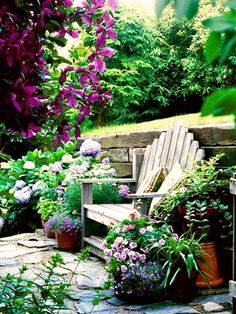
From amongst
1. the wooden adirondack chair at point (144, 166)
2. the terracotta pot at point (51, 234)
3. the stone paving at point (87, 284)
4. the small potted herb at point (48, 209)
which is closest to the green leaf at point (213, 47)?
the stone paving at point (87, 284)

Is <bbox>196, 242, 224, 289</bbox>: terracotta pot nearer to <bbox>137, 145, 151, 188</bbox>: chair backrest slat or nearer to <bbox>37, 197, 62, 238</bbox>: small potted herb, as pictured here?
<bbox>137, 145, 151, 188</bbox>: chair backrest slat

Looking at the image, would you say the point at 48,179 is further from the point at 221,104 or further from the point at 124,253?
the point at 221,104

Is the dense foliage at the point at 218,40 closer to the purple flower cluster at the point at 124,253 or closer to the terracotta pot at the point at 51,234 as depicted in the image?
the purple flower cluster at the point at 124,253

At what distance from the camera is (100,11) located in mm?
1329

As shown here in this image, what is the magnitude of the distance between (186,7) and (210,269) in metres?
3.30

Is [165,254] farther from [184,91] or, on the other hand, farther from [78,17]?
[184,91]

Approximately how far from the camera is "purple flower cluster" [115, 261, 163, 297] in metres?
3.37

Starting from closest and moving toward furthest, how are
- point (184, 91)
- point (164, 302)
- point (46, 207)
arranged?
1. point (164, 302)
2. point (46, 207)
3. point (184, 91)

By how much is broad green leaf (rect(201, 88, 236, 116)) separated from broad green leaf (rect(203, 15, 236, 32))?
2.1 inches

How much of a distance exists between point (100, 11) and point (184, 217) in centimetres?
249

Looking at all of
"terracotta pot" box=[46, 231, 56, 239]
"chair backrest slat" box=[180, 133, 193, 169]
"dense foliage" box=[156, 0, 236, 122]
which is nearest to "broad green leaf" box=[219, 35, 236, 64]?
"dense foliage" box=[156, 0, 236, 122]

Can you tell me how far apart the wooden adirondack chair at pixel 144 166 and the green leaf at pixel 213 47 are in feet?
11.6

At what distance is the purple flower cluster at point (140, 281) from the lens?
3367mm

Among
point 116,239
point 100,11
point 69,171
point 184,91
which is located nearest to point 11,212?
point 69,171
